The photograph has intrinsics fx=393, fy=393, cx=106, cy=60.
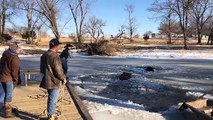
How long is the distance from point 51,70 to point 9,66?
1.32 m

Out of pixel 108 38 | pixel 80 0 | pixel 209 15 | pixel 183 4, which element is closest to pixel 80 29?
pixel 80 0

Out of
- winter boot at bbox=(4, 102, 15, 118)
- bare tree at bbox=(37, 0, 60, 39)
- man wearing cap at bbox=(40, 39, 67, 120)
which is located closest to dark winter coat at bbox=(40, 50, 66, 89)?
man wearing cap at bbox=(40, 39, 67, 120)

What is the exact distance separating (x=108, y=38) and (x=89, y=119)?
1104 inches

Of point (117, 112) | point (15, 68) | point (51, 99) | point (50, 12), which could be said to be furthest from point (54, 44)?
point (50, 12)

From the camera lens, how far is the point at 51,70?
24.7 feet

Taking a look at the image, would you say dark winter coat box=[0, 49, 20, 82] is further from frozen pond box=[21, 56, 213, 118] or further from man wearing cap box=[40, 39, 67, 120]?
frozen pond box=[21, 56, 213, 118]

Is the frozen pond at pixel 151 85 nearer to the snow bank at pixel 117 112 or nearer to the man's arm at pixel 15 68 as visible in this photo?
the snow bank at pixel 117 112

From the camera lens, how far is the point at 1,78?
8.38 meters

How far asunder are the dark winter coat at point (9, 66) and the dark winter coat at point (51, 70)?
1.04 metres

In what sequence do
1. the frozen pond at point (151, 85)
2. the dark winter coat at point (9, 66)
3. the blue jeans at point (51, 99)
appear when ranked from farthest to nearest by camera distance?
the frozen pond at point (151, 85) < the dark winter coat at point (9, 66) < the blue jeans at point (51, 99)

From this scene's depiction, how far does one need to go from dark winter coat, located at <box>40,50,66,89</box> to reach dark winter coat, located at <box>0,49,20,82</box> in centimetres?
104

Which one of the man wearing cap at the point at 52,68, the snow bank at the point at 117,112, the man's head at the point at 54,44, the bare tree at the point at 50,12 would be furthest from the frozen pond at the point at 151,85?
the bare tree at the point at 50,12

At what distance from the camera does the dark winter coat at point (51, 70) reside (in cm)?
749

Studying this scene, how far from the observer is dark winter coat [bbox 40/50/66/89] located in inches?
295
